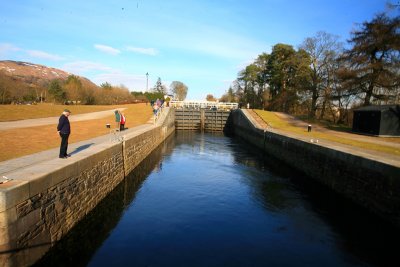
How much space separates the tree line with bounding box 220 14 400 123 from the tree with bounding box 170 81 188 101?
131 feet

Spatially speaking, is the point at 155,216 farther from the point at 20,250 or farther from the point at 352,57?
the point at 352,57

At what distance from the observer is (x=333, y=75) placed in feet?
110

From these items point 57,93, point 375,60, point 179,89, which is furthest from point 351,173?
point 179,89

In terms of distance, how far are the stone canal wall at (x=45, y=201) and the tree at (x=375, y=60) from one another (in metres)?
23.9

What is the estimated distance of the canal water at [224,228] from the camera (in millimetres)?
6527

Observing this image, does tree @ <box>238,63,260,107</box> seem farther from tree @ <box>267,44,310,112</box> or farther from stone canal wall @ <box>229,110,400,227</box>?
stone canal wall @ <box>229,110,400,227</box>

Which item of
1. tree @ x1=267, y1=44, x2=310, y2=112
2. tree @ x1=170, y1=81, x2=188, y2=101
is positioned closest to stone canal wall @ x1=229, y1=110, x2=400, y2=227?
tree @ x1=267, y1=44, x2=310, y2=112

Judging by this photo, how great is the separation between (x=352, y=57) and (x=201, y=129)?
19.9 metres

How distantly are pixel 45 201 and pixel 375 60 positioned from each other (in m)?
28.3

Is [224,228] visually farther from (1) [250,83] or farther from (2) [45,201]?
(1) [250,83]

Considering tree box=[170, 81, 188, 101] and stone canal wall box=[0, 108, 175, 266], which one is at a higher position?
tree box=[170, 81, 188, 101]

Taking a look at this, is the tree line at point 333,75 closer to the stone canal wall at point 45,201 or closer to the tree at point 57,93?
the stone canal wall at point 45,201

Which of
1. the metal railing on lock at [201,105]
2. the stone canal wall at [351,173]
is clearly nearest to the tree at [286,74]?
the metal railing on lock at [201,105]

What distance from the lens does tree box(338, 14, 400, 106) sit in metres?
24.3
